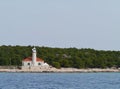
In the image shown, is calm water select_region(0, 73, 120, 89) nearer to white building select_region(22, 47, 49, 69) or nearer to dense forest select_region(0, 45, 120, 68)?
white building select_region(22, 47, 49, 69)

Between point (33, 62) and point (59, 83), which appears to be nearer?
point (59, 83)

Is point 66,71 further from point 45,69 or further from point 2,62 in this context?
point 2,62

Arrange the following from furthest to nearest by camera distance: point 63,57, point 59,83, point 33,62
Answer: point 63,57
point 33,62
point 59,83

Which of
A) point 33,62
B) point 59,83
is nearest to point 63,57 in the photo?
point 33,62

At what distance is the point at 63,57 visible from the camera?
178m

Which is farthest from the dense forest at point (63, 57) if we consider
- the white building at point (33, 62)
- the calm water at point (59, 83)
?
the calm water at point (59, 83)

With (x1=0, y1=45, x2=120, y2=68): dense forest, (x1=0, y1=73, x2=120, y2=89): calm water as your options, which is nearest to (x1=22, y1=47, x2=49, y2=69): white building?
(x1=0, y1=45, x2=120, y2=68): dense forest

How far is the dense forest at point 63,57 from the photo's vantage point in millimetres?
164375

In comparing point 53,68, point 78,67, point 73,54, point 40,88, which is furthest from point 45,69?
point 40,88

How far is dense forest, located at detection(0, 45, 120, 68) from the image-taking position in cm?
16438

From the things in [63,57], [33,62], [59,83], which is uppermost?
[63,57]

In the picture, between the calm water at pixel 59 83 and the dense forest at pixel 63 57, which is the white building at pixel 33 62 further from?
the calm water at pixel 59 83

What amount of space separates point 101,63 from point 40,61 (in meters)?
22.2

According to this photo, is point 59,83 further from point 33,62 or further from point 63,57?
point 63,57
